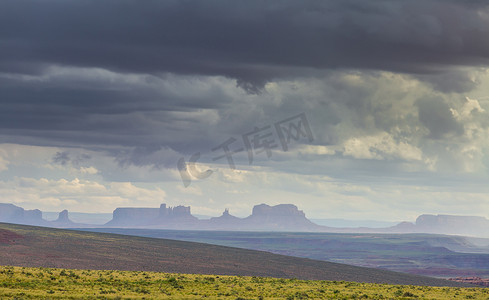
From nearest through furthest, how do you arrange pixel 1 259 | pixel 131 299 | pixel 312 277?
pixel 131 299 → pixel 1 259 → pixel 312 277

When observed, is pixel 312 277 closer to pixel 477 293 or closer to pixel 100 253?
pixel 100 253

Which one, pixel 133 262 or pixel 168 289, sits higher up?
pixel 133 262

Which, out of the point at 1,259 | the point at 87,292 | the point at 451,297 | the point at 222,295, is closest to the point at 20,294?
the point at 87,292

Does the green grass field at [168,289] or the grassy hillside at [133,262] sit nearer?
the green grass field at [168,289]

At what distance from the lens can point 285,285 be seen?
9381 cm

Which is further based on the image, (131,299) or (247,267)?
(247,267)

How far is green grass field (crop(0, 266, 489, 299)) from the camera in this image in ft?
236

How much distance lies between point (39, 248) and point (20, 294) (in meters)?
112

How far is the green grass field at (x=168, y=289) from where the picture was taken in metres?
71.9

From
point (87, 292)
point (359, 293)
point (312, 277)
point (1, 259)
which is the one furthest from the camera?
point (312, 277)

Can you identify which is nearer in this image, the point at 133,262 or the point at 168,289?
the point at 168,289

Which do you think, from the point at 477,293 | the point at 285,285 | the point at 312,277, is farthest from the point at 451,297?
the point at 312,277

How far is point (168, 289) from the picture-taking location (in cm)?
8056

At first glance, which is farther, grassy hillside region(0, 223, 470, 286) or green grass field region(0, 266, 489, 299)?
grassy hillside region(0, 223, 470, 286)
